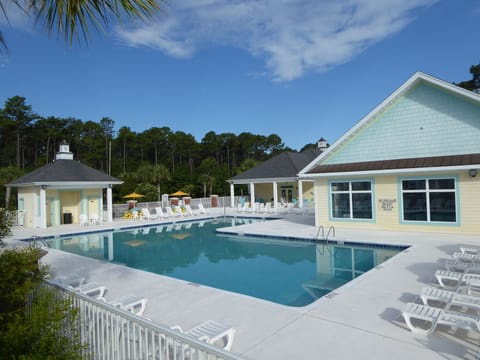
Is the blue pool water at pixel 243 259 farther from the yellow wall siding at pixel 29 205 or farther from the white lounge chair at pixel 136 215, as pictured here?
the white lounge chair at pixel 136 215

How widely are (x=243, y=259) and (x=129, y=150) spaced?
45073mm

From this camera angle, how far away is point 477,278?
6.32m

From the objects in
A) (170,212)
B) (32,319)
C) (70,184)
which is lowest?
(170,212)

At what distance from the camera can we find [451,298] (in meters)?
5.25

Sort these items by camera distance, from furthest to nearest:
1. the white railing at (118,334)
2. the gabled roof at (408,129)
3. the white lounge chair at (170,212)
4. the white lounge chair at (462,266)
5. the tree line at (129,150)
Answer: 1. the tree line at (129,150)
2. the white lounge chair at (170,212)
3. the gabled roof at (408,129)
4. the white lounge chair at (462,266)
5. the white railing at (118,334)

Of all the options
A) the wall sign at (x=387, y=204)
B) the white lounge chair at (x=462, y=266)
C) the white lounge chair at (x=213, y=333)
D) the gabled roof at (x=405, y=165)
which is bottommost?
the white lounge chair at (x=213, y=333)

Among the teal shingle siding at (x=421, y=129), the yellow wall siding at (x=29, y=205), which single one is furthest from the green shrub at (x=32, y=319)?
the yellow wall siding at (x=29, y=205)

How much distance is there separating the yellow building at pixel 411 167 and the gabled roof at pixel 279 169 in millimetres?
9248

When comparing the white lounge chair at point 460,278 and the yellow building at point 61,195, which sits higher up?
the yellow building at point 61,195

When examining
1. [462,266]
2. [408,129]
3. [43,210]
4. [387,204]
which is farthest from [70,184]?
[462,266]

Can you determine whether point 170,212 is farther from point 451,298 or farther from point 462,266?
point 451,298

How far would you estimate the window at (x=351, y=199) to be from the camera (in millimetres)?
14702

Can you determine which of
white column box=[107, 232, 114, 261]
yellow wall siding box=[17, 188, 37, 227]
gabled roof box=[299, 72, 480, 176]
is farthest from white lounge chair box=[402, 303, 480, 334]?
yellow wall siding box=[17, 188, 37, 227]

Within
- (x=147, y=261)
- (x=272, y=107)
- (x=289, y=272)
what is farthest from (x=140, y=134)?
Result: (x=289, y=272)
